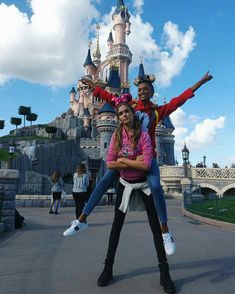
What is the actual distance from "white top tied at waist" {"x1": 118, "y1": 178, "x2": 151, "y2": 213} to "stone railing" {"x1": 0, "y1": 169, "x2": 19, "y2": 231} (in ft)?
13.5

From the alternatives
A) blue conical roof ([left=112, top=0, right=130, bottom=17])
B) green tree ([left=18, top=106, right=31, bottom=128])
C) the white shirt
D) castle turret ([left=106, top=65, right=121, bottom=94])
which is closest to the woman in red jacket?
the white shirt

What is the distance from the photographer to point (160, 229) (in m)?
3.00

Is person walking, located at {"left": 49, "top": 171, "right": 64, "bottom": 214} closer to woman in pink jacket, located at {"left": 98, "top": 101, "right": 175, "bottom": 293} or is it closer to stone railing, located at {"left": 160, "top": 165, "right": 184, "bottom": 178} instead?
woman in pink jacket, located at {"left": 98, "top": 101, "right": 175, "bottom": 293}

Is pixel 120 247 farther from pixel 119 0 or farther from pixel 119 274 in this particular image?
pixel 119 0

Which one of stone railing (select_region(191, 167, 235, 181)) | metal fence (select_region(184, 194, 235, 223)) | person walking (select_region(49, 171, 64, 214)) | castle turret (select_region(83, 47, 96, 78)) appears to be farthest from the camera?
castle turret (select_region(83, 47, 96, 78))

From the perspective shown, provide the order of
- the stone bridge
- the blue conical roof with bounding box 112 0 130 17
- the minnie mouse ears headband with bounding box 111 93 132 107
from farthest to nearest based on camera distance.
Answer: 1. the blue conical roof with bounding box 112 0 130 17
2. the stone bridge
3. the minnie mouse ears headband with bounding box 111 93 132 107

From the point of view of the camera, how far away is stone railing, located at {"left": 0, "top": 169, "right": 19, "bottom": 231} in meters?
6.32

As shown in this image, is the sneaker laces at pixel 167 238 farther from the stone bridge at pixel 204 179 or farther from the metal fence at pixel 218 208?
the stone bridge at pixel 204 179

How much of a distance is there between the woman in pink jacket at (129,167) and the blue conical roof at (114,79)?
55038 mm

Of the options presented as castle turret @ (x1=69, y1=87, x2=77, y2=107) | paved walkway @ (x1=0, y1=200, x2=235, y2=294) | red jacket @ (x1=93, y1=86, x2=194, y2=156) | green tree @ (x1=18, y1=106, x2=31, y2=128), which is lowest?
paved walkway @ (x1=0, y1=200, x2=235, y2=294)

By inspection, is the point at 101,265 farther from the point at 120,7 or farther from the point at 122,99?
the point at 120,7

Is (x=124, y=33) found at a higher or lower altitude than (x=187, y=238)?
higher

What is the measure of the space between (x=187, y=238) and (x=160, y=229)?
2808 millimetres

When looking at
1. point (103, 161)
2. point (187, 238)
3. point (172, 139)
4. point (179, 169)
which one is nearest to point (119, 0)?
point (172, 139)
